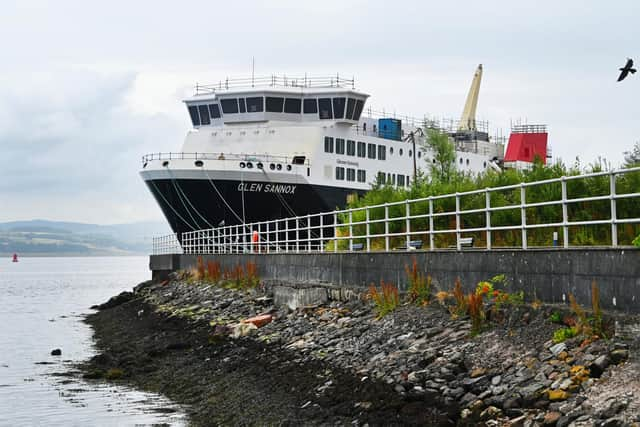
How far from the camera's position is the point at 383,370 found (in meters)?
13.6

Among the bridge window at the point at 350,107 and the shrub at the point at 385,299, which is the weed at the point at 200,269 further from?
the shrub at the point at 385,299

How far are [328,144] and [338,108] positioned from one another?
193 centimetres

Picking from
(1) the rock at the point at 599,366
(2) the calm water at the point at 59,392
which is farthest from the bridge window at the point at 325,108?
(1) the rock at the point at 599,366

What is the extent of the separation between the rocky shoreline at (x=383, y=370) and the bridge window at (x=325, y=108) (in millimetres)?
26795

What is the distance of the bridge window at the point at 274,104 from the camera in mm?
50188

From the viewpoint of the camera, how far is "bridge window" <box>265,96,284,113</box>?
1976 inches

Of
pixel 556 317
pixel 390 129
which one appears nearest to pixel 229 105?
pixel 390 129

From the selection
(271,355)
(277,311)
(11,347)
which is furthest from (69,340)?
(271,355)

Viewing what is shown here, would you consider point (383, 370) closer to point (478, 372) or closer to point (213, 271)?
point (478, 372)

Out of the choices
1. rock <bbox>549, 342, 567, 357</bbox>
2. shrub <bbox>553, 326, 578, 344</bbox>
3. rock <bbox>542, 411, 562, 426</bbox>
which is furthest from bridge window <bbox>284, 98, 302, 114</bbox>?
rock <bbox>542, 411, 562, 426</bbox>

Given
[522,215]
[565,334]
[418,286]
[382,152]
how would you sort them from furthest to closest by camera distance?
1. [382,152]
2. [418,286]
3. [522,215]
4. [565,334]

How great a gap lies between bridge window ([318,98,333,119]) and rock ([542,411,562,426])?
136 feet

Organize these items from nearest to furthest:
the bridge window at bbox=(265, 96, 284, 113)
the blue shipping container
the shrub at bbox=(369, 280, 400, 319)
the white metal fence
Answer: the white metal fence → the shrub at bbox=(369, 280, 400, 319) → the bridge window at bbox=(265, 96, 284, 113) → the blue shipping container

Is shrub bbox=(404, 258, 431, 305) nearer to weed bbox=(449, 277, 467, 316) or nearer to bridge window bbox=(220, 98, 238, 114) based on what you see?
weed bbox=(449, 277, 467, 316)
